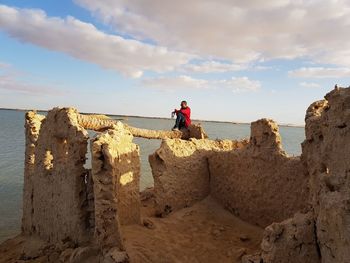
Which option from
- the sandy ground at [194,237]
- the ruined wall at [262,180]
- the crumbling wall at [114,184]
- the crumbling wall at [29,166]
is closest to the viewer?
the crumbling wall at [114,184]

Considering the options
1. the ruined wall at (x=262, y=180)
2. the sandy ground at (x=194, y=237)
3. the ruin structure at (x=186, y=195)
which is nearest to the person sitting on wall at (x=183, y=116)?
the ruin structure at (x=186, y=195)

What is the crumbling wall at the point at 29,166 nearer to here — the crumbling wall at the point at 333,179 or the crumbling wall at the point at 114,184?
the crumbling wall at the point at 114,184

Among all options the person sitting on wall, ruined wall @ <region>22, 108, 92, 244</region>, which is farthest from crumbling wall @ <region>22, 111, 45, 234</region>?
the person sitting on wall

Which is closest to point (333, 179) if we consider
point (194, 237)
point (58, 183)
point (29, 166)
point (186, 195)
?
point (194, 237)

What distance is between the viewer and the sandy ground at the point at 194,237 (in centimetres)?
783

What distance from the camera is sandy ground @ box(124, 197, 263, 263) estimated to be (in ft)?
25.7

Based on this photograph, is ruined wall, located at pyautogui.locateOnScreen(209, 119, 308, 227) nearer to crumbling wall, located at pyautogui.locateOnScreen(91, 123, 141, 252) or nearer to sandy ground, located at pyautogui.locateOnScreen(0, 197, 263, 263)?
sandy ground, located at pyautogui.locateOnScreen(0, 197, 263, 263)

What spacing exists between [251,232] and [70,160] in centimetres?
455

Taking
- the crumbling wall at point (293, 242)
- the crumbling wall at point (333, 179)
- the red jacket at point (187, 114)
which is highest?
the red jacket at point (187, 114)

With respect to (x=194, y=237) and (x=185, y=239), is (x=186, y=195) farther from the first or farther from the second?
(x=185, y=239)

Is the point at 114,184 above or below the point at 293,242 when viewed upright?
above

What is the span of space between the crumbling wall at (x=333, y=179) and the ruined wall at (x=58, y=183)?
5179 millimetres

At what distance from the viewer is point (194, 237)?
8.88 meters

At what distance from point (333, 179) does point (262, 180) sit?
4057 mm
